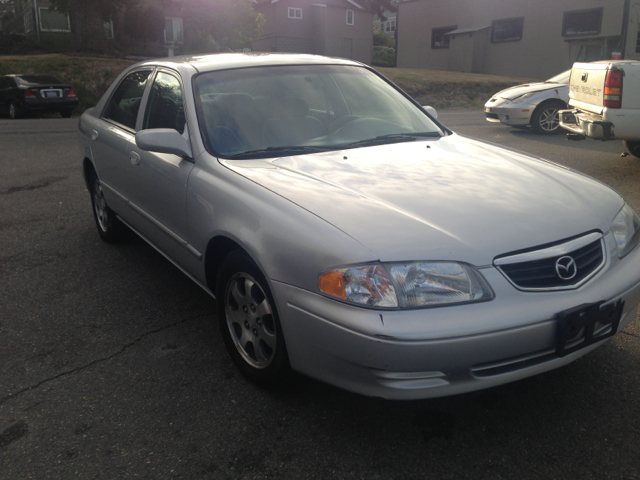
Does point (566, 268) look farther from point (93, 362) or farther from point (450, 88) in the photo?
point (450, 88)

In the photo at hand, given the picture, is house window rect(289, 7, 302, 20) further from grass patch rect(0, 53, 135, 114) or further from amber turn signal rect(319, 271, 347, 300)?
amber turn signal rect(319, 271, 347, 300)

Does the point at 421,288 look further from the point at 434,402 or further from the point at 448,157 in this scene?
the point at 448,157

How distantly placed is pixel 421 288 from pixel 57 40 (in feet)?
115

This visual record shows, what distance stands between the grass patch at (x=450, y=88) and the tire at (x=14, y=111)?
12.9 m

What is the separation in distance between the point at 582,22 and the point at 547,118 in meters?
21.2

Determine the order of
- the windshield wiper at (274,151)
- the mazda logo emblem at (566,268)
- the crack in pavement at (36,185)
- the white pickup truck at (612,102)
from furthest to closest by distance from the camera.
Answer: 1. the crack in pavement at (36,185)
2. the white pickup truck at (612,102)
3. the windshield wiper at (274,151)
4. the mazda logo emblem at (566,268)

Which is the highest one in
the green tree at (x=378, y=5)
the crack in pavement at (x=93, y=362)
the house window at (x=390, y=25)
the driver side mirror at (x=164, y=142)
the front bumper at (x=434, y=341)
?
the green tree at (x=378, y=5)

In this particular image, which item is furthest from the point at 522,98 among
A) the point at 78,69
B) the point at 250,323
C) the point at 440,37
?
the point at 440,37

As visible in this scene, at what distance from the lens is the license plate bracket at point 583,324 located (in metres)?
2.32

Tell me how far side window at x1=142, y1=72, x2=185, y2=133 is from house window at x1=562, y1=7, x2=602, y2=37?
29.9m

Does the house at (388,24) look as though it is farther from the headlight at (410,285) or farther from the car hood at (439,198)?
the headlight at (410,285)

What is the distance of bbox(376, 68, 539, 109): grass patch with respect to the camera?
72.2 feet

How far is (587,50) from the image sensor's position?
2964 cm

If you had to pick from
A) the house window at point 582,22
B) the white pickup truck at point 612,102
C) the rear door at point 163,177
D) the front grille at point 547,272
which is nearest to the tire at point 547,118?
the white pickup truck at point 612,102
